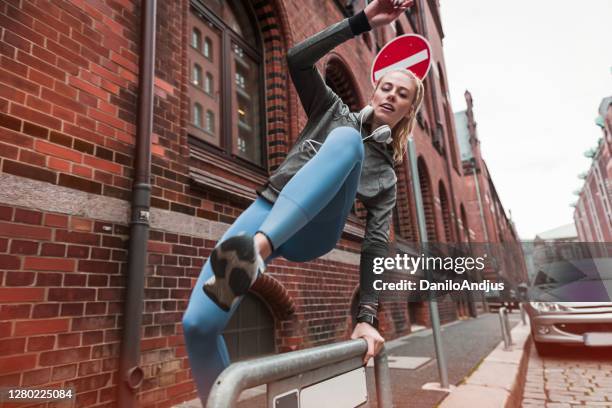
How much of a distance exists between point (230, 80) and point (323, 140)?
11.4 feet

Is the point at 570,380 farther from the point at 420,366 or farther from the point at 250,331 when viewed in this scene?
the point at 250,331

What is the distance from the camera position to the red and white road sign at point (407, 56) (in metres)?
3.22

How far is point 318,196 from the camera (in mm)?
1169

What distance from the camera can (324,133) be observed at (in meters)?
1.60

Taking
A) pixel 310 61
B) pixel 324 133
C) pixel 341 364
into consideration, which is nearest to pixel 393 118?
pixel 324 133

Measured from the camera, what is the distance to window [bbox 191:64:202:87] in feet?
13.6

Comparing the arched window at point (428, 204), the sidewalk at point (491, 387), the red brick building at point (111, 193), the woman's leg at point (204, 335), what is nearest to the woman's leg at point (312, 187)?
the woman's leg at point (204, 335)

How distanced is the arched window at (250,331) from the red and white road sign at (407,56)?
8.59 feet

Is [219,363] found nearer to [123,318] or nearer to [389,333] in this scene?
[123,318]

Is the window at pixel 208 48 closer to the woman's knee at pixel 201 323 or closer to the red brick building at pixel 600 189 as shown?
the woman's knee at pixel 201 323

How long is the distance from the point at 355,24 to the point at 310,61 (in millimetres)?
226

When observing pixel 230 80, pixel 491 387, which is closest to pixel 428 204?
pixel 230 80

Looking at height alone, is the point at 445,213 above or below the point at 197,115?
above

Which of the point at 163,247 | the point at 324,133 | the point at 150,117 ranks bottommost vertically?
the point at 163,247
